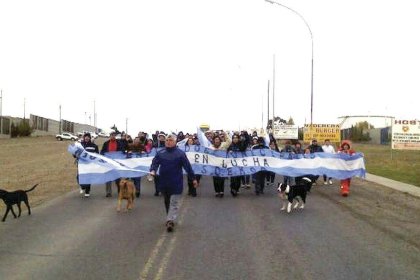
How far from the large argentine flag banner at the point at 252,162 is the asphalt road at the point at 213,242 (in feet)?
9.83

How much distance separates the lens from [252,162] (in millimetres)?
19359

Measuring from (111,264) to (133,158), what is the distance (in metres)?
11.0

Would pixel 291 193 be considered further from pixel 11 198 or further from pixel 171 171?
pixel 11 198

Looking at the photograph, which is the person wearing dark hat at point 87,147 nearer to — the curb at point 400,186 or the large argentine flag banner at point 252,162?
the large argentine flag banner at point 252,162

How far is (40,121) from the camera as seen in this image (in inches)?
5148

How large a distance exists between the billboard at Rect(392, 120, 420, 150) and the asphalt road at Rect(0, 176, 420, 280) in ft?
61.7

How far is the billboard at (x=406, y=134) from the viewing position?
3369 centimetres

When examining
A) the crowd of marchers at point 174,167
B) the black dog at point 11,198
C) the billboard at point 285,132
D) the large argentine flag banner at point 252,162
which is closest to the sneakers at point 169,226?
the crowd of marchers at point 174,167

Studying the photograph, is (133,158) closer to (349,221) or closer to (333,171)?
(333,171)

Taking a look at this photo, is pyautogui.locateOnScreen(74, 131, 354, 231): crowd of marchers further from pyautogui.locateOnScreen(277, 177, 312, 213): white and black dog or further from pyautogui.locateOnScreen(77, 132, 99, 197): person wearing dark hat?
pyautogui.locateOnScreen(277, 177, 312, 213): white and black dog

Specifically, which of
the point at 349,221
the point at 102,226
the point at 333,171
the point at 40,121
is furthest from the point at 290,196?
the point at 40,121

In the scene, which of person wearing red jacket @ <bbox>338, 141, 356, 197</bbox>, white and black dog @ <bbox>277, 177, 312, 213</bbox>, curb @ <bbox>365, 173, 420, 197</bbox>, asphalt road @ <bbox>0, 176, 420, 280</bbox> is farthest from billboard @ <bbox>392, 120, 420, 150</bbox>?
white and black dog @ <bbox>277, 177, 312, 213</bbox>

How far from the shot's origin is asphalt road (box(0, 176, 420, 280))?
7859 millimetres

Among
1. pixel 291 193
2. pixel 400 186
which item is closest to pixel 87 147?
pixel 291 193
